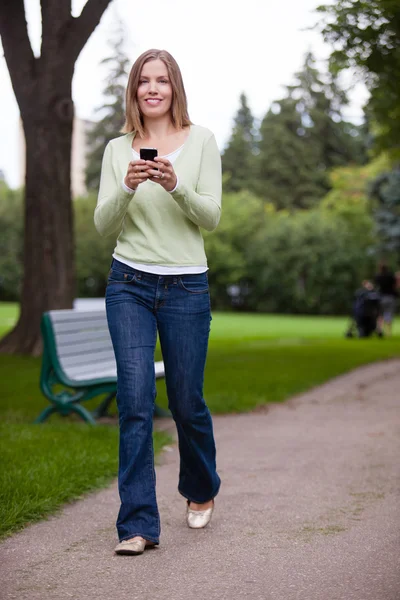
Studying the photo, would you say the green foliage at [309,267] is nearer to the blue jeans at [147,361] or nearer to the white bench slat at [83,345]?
the white bench slat at [83,345]

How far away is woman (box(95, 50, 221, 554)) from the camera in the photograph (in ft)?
13.1

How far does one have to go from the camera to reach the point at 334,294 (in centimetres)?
4581

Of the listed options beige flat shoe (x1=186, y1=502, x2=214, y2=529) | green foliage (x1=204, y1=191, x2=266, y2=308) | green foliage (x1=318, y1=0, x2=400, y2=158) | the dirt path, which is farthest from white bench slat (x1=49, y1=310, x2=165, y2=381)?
green foliage (x1=204, y1=191, x2=266, y2=308)

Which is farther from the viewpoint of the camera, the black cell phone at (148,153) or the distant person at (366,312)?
the distant person at (366,312)

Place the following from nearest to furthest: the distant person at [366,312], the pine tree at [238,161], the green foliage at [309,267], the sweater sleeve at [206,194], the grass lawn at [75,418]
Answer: the sweater sleeve at [206,194] → the grass lawn at [75,418] → the distant person at [366,312] → the green foliage at [309,267] → the pine tree at [238,161]

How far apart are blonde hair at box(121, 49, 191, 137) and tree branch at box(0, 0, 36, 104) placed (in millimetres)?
9506

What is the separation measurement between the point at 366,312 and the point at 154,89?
1845 centimetres

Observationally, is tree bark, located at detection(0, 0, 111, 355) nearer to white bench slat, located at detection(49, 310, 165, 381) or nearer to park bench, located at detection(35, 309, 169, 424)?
white bench slat, located at detection(49, 310, 165, 381)

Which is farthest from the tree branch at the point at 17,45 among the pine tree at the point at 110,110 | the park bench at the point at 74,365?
the pine tree at the point at 110,110

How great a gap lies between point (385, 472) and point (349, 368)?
7.72 meters

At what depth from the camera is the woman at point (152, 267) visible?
4.00 m

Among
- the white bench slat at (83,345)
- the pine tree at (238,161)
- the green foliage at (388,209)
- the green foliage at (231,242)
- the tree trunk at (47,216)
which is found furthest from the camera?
the pine tree at (238,161)

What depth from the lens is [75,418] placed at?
836cm

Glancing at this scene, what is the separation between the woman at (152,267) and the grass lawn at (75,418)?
83 centimetres
